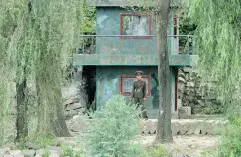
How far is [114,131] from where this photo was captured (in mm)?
11086

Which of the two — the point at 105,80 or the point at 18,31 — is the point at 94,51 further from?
the point at 18,31

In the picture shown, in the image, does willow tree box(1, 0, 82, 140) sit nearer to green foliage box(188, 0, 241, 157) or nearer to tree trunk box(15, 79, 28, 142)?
tree trunk box(15, 79, 28, 142)

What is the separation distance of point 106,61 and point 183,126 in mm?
4517

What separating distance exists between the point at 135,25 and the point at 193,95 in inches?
302

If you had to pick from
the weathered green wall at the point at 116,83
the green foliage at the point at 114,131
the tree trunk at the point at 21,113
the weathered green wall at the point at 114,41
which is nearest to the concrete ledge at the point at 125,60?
the weathered green wall at the point at 114,41

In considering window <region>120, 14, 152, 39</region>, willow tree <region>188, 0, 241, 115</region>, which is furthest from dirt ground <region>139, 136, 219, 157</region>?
window <region>120, 14, 152, 39</region>

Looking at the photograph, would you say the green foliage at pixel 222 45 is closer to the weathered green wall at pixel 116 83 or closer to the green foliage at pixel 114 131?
the green foliage at pixel 114 131

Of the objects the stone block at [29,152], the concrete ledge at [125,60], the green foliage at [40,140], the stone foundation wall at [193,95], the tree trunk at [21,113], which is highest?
the concrete ledge at [125,60]

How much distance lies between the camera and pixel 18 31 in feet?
47.3

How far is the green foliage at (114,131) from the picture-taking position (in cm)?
1106

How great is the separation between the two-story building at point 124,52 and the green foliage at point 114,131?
Result: 1099 cm

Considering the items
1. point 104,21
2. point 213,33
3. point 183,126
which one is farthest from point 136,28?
point 213,33

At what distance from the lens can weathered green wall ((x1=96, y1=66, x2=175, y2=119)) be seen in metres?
23.2

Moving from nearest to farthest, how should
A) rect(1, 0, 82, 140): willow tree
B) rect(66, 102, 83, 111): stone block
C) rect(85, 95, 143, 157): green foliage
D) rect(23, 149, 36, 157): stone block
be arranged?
rect(85, 95, 143, 157): green foliage, rect(23, 149, 36, 157): stone block, rect(1, 0, 82, 140): willow tree, rect(66, 102, 83, 111): stone block
